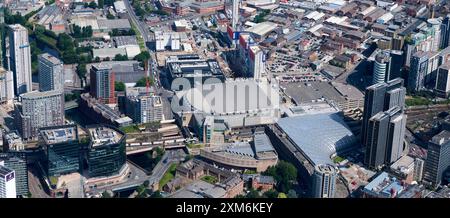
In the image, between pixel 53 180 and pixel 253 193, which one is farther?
pixel 53 180

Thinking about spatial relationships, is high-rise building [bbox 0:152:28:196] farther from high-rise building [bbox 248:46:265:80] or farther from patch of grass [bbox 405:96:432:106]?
patch of grass [bbox 405:96:432:106]

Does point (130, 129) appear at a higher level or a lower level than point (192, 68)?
lower

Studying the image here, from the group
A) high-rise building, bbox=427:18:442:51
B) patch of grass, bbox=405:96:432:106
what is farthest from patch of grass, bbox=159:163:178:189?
high-rise building, bbox=427:18:442:51

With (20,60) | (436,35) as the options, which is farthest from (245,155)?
(436,35)

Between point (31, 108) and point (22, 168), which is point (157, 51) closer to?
point (31, 108)

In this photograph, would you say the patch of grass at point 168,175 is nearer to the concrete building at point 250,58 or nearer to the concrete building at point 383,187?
the concrete building at point 383,187

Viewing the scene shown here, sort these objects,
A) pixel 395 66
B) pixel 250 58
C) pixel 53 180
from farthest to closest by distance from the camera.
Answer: pixel 250 58 → pixel 395 66 → pixel 53 180

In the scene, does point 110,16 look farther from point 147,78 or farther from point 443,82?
point 443,82

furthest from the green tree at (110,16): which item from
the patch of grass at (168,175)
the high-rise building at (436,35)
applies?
the patch of grass at (168,175)

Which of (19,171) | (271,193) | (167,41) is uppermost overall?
(167,41)
